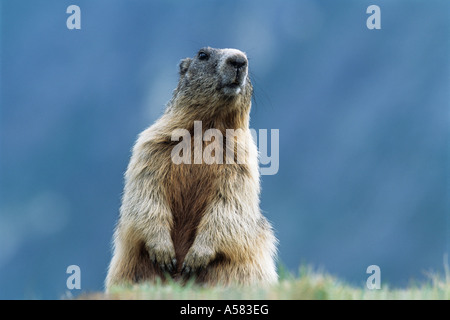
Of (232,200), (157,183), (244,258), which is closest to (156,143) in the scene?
(157,183)

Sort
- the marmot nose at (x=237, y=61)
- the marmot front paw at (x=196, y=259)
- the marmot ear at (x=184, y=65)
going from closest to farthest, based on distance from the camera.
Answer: the marmot front paw at (x=196, y=259), the marmot nose at (x=237, y=61), the marmot ear at (x=184, y=65)

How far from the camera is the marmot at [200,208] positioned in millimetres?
7266

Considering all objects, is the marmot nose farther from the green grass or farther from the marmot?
the green grass

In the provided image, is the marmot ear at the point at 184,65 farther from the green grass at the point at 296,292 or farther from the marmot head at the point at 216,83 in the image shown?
the green grass at the point at 296,292

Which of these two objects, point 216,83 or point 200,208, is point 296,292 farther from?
point 216,83

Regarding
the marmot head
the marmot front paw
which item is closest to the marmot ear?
the marmot head

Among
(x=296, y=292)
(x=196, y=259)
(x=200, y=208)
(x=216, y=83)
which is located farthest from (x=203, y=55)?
(x=296, y=292)

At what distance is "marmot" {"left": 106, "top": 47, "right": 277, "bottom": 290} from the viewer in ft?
23.8

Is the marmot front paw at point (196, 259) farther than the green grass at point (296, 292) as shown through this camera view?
Yes

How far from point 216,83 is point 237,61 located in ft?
1.30

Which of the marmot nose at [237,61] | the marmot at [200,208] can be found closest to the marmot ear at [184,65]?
the marmot at [200,208]

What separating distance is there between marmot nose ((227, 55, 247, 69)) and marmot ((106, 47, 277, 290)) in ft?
0.04

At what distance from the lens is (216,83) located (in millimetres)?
7848
